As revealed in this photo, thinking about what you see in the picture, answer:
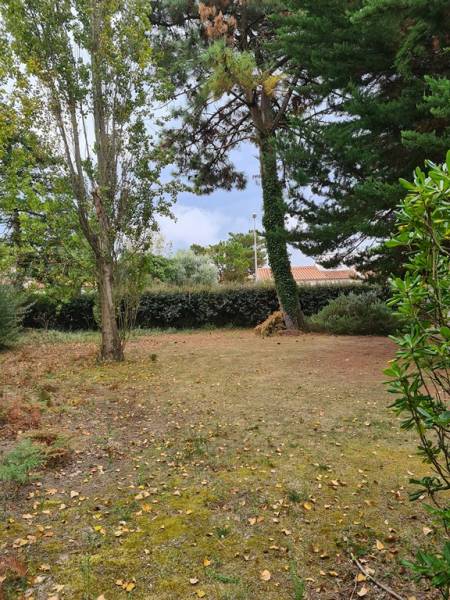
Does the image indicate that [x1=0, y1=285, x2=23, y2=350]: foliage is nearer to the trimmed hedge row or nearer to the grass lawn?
the grass lawn

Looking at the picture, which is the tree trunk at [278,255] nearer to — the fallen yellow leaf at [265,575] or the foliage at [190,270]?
the foliage at [190,270]

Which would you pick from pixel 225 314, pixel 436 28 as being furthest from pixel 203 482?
pixel 225 314

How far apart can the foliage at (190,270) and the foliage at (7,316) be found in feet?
30.9

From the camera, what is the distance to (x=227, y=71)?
8.45 m

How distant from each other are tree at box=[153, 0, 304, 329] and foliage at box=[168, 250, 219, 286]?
19.3ft

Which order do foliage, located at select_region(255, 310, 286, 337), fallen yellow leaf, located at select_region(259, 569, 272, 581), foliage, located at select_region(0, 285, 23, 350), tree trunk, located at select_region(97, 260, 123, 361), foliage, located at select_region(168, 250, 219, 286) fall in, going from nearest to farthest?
fallen yellow leaf, located at select_region(259, 569, 272, 581), tree trunk, located at select_region(97, 260, 123, 361), foliage, located at select_region(0, 285, 23, 350), foliage, located at select_region(255, 310, 286, 337), foliage, located at select_region(168, 250, 219, 286)

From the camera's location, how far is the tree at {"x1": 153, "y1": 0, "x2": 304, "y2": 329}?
9.80 metres

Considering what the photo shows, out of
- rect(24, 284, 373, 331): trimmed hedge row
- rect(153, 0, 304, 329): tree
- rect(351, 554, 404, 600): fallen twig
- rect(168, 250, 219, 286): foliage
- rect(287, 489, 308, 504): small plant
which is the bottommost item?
rect(351, 554, 404, 600): fallen twig

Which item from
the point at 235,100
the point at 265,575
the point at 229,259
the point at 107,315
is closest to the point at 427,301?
the point at 265,575

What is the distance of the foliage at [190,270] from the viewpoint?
60.0 feet

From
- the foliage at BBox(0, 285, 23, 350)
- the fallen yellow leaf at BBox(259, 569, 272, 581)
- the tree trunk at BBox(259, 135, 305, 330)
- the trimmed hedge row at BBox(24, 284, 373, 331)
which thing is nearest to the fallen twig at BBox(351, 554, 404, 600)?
the fallen yellow leaf at BBox(259, 569, 272, 581)

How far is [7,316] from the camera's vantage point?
8656 millimetres

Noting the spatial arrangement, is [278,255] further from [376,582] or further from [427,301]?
[427,301]

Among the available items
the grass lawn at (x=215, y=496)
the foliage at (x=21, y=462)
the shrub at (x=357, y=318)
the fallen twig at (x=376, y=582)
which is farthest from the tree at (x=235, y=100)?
the fallen twig at (x=376, y=582)
